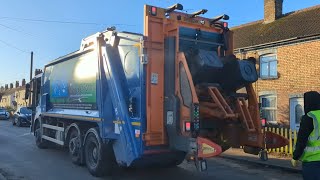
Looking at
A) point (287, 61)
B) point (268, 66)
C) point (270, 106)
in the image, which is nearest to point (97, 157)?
point (287, 61)

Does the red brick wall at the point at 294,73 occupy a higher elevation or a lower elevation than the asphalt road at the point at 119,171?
higher

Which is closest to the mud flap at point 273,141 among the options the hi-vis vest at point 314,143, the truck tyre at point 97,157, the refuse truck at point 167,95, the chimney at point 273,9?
the refuse truck at point 167,95

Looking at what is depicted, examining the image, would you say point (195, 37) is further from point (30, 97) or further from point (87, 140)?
point (30, 97)

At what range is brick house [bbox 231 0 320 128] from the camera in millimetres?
18125

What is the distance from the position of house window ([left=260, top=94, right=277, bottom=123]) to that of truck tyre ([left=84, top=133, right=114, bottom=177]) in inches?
493

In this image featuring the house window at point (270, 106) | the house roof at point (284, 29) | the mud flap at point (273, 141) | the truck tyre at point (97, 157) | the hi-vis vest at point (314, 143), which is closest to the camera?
the hi-vis vest at point (314, 143)

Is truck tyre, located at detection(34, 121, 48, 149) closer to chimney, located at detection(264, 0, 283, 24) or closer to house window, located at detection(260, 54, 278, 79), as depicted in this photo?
house window, located at detection(260, 54, 278, 79)

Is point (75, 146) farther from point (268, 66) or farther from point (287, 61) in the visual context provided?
point (268, 66)

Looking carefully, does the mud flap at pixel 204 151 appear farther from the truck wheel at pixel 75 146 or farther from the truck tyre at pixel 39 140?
the truck tyre at pixel 39 140

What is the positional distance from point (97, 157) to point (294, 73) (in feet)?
40.8

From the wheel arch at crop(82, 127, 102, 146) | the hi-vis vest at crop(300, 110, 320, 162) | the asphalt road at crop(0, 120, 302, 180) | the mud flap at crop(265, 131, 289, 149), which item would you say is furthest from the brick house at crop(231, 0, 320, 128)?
the hi-vis vest at crop(300, 110, 320, 162)

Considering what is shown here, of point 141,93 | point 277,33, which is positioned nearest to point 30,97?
point 141,93

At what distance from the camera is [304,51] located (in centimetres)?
1834

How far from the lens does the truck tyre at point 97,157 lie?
8.77 m
